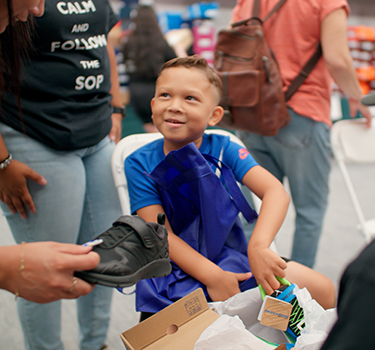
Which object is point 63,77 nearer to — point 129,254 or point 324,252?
point 129,254

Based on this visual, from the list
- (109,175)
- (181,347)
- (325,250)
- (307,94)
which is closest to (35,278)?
(181,347)

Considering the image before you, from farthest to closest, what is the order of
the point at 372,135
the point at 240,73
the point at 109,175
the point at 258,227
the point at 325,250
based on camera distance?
the point at 325,250 → the point at 372,135 → the point at 240,73 → the point at 109,175 → the point at 258,227

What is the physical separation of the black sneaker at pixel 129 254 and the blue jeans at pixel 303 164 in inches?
32.9

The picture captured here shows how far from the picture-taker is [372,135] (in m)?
1.53

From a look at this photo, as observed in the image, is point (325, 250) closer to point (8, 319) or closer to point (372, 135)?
point (372, 135)

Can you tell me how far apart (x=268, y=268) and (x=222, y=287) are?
4.7 inches

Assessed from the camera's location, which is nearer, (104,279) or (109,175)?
(104,279)

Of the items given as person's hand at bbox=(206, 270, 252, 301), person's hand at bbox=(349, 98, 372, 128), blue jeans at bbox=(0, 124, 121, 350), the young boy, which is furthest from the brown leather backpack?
person's hand at bbox=(206, 270, 252, 301)

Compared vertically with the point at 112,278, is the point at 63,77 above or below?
above

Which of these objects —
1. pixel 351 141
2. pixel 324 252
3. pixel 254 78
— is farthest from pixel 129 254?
pixel 324 252

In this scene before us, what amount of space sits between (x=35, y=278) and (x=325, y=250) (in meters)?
1.90

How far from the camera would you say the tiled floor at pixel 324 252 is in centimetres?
132

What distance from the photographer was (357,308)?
0.28m

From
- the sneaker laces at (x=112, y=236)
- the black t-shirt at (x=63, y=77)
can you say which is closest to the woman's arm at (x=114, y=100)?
the black t-shirt at (x=63, y=77)
